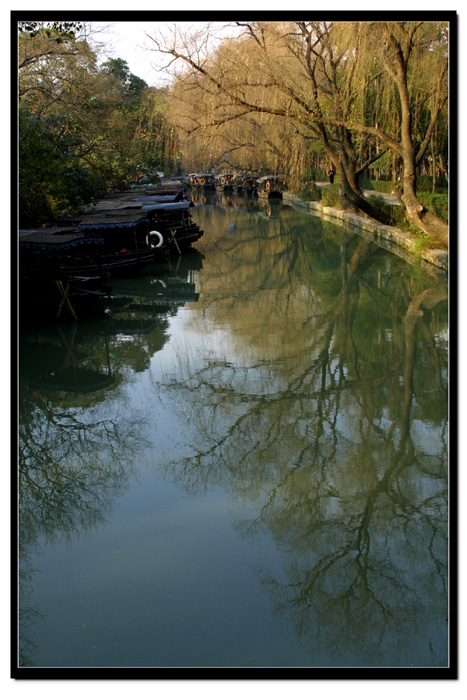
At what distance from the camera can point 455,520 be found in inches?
143

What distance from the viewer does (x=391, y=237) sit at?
2173cm

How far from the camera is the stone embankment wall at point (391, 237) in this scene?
1648 cm

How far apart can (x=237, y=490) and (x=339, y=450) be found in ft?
4.20

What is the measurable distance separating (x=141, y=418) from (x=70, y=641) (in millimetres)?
4229

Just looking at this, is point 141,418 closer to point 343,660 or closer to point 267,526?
point 267,526

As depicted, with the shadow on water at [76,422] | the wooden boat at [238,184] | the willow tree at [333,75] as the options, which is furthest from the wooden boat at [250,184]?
the shadow on water at [76,422]

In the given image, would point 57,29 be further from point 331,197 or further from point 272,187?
point 272,187

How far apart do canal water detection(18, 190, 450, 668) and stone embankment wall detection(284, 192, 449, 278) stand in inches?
117

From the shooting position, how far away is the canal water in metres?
4.41

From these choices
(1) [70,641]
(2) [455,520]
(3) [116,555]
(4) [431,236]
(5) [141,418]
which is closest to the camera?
(2) [455,520]

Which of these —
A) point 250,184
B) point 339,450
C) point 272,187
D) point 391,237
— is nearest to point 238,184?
point 250,184

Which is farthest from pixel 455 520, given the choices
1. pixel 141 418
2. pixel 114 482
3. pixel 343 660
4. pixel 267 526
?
pixel 141 418

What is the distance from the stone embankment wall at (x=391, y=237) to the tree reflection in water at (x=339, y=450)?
1193 millimetres

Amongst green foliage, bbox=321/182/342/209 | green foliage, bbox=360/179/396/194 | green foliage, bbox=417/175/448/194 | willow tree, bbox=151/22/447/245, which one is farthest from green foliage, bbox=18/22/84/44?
green foliage, bbox=360/179/396/194
